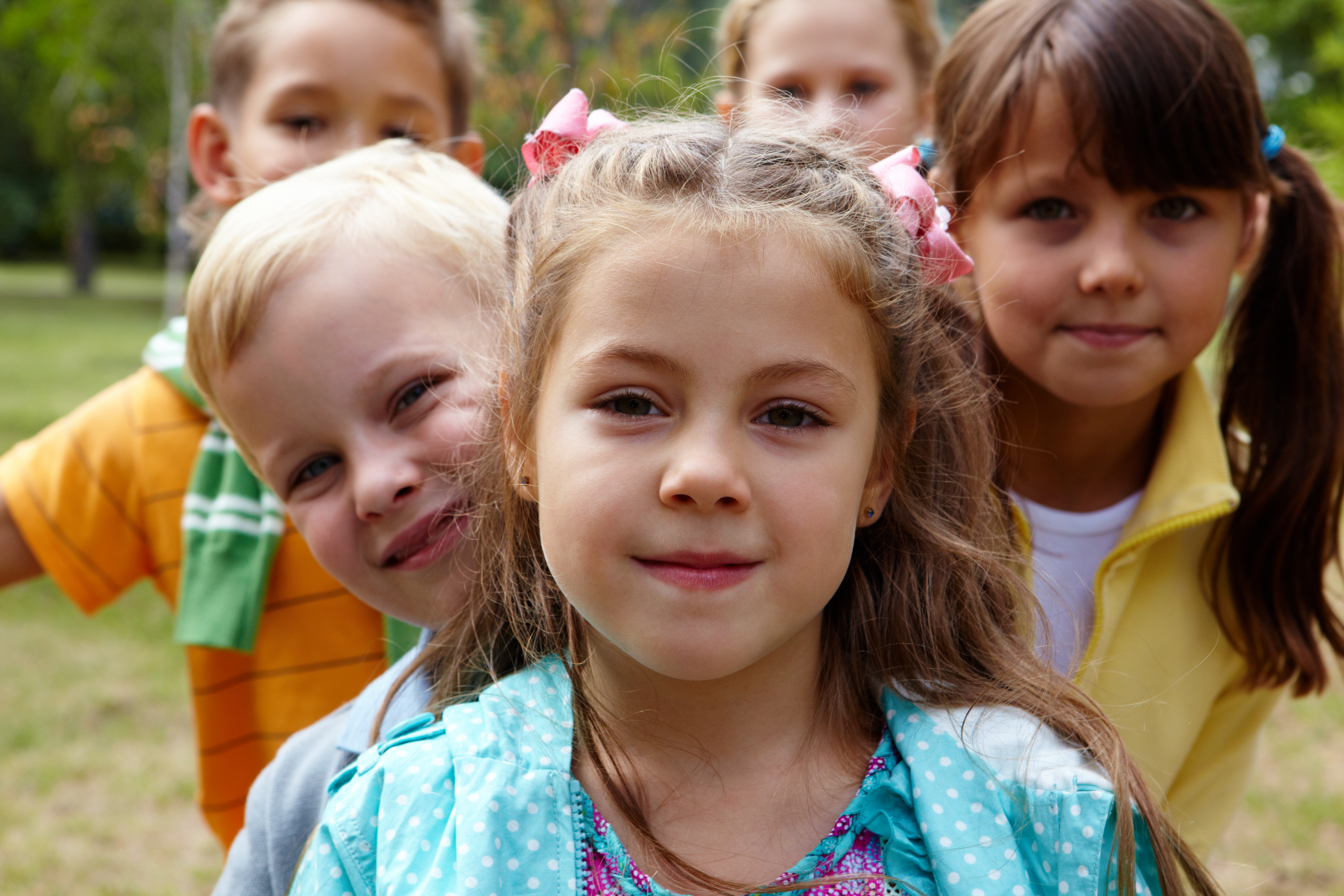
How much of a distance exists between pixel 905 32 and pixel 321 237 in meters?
2.27

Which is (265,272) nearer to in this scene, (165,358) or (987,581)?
(165,358)

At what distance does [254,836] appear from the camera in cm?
Result: 177

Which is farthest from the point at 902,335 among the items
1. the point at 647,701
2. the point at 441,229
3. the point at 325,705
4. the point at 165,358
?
the point at 165,358

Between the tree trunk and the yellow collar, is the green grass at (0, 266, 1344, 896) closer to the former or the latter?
the yellow collar

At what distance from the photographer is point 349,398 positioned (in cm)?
181

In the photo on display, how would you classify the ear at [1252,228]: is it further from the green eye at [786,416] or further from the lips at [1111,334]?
the green eye at [786,416]

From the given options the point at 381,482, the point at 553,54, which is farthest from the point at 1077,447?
the point at 553,54

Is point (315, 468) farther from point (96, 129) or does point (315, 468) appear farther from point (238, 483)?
point (96, 129)

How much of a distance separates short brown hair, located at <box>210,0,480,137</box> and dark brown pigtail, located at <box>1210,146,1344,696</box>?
6.32 ft

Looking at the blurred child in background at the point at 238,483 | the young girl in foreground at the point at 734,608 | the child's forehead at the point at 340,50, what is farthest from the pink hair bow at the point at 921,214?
the child's forehead at the point at 340,50

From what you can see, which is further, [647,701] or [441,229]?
[441,229]

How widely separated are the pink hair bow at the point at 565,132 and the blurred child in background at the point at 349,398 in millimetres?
205

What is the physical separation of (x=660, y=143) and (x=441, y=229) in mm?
512

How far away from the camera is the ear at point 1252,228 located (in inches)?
87.9
